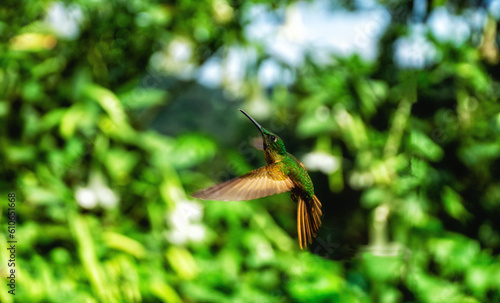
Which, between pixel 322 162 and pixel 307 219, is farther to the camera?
pixel 322 162

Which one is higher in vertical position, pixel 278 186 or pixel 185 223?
pixel 185 223

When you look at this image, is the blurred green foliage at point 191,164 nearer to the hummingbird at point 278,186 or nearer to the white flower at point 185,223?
the white flower at point 185,223

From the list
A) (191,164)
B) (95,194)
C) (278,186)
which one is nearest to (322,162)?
(191,164)

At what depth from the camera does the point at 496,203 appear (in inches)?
37.6

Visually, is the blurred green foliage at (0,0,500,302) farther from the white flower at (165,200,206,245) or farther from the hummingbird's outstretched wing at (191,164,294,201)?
the hummingbird's outstretched wing at (191,164,294,201)

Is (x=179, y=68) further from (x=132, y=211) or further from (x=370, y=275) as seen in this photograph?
(x=370, y=275)

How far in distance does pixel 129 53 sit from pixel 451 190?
887mm

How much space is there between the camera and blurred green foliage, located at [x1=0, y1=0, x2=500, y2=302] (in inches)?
33.7

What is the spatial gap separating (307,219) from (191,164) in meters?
0.99

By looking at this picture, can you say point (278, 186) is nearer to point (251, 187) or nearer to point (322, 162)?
point (251, 187)

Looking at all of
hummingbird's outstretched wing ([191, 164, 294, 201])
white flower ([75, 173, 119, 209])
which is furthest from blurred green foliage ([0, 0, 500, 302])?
hummingbird's outstretched wing ([191, 164, 294, 201])

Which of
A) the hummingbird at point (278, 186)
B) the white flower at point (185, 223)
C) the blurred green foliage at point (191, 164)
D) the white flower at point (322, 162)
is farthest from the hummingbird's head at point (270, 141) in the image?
the white flower at point (185, 223)

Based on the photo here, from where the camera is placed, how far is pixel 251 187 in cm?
15

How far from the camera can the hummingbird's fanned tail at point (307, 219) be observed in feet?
0.37
